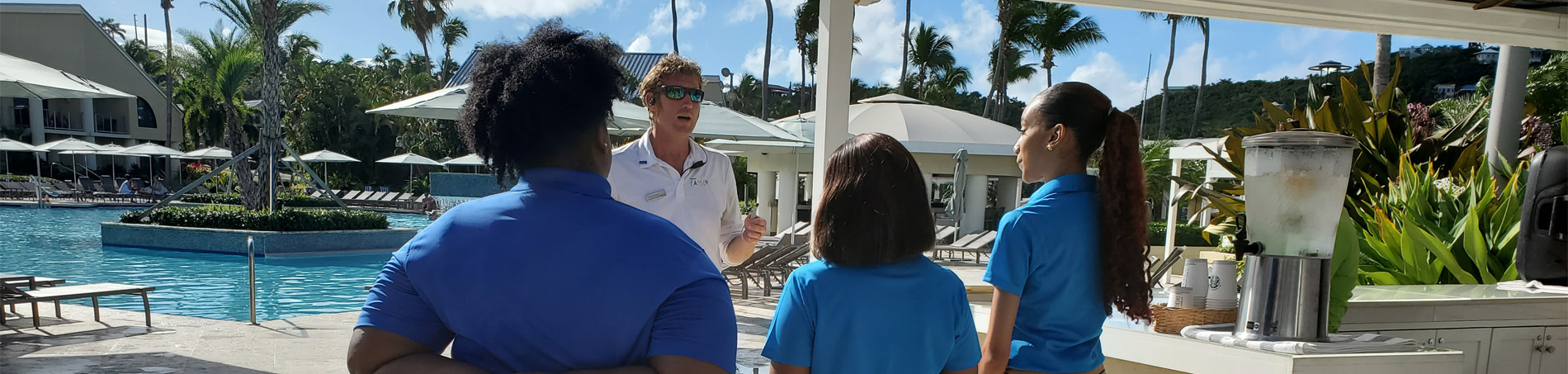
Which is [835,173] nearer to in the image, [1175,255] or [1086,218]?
[1086,218]

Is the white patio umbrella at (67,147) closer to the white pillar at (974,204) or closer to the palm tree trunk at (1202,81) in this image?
the white pillar at (974,204)

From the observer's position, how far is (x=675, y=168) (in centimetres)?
282

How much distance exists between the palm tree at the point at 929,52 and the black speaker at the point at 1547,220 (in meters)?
38.2

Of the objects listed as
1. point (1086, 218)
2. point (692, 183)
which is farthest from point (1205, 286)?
point (692, 183)

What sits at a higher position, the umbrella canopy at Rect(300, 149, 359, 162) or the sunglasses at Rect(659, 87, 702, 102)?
the sunglasses at Rect(659, 87, 702, 102)

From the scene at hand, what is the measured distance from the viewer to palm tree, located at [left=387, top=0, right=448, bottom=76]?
46.7m

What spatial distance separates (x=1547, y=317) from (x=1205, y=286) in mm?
1827

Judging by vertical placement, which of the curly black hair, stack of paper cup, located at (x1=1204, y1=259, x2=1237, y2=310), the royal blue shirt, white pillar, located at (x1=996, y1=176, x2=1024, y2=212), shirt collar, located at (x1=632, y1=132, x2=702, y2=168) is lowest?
white pillar, located at (x1=996, y1=176, x2=1024, y2=212)

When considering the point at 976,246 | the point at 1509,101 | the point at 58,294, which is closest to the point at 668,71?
the point at 58,294

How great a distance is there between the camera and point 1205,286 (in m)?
3.37

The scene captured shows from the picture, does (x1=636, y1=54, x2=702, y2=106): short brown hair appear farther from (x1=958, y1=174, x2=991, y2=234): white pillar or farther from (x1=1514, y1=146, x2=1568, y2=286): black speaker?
(x1=958, y1=174, x2=991, y2=234): white pillar

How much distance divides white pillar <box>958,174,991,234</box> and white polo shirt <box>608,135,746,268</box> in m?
15.6

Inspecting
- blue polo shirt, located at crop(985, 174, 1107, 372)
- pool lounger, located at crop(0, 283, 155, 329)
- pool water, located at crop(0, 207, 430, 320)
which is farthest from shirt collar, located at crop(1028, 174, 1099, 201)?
pool water, located at crop(0, 207, 430, 320)

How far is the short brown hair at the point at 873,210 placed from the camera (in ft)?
5.67
